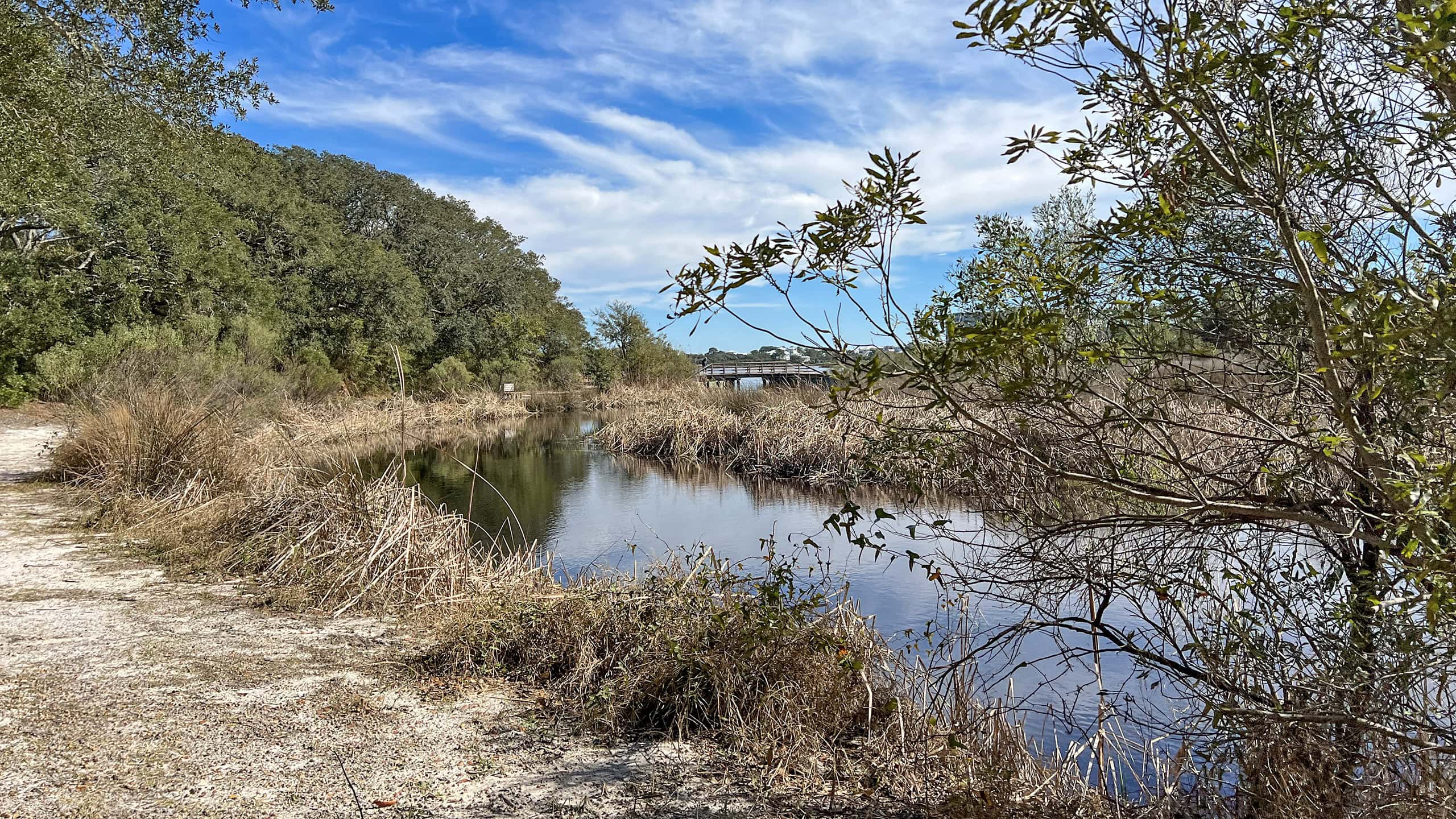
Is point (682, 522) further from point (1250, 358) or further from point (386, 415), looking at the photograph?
point (386, 415)

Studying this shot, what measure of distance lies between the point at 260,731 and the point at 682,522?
8595 mm

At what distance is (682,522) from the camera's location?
1230 cm

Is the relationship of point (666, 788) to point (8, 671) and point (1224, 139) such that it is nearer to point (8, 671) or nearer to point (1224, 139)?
point (1224, 139)

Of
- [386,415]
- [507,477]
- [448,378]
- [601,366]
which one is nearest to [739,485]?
[507,477]

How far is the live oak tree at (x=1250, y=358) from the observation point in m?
1.85

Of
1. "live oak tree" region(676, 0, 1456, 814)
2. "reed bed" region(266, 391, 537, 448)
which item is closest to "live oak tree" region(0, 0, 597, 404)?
"reed bed" region(266, 391, 537, 448)

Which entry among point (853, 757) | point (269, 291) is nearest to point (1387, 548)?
point (853, 757)

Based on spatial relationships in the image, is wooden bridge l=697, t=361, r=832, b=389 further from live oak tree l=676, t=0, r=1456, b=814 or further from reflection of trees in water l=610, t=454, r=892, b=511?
live oak tree l=676, t=0, r=1456, b=814

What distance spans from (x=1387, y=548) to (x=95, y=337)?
2498cm

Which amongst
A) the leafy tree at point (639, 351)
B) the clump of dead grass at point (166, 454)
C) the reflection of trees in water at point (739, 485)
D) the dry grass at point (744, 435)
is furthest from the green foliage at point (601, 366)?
the clump of dead grass at point (166, 454)

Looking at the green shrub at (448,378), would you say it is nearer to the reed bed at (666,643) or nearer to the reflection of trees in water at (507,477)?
the reflection of trees in water at (507,477)

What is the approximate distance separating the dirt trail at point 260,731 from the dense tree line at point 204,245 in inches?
98.4

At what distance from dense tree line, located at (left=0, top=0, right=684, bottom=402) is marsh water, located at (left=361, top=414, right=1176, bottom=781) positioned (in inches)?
173

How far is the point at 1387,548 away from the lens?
1.60m
